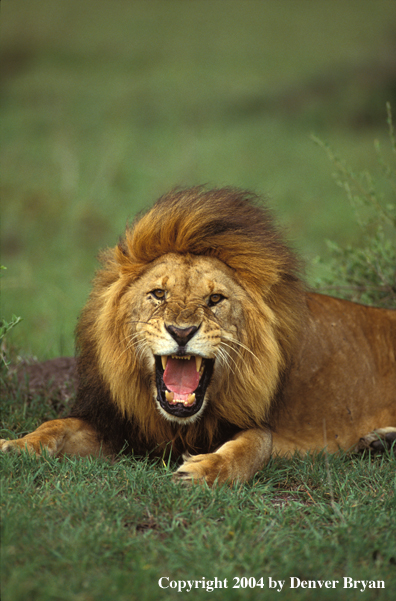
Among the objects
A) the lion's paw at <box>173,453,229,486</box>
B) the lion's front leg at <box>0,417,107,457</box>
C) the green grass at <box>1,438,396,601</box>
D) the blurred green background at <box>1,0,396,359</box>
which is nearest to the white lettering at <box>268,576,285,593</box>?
the green grass at <box>1,438,396,601</box>

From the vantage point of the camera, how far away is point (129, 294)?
332 cm

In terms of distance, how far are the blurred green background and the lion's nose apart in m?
1.95

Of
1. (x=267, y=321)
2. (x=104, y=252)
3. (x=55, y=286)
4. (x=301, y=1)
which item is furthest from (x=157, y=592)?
(x=301, y=1)

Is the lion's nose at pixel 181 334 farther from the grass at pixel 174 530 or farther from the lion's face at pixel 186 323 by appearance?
the grass at pixel 174 530

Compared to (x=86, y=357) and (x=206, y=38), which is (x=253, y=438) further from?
(x=206, y=38)

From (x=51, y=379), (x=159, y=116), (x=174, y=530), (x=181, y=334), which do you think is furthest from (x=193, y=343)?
(x=159, y=116)

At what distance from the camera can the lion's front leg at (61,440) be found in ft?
10.3

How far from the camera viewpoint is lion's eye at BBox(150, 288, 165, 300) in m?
3.23

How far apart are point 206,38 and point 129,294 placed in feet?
72.2

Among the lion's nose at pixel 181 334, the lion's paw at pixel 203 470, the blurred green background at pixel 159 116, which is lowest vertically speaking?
the lion's paw at pixel 203 470

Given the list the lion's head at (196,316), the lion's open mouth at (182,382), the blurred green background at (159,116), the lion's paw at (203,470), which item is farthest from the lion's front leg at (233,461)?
the blurred green background at (159,116)

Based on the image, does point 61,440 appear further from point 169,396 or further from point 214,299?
point 214,299

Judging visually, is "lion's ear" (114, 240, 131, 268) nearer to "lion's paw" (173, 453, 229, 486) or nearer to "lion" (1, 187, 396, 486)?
"lion" (1, 187, 396, 486)

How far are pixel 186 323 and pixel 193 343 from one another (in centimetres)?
9
